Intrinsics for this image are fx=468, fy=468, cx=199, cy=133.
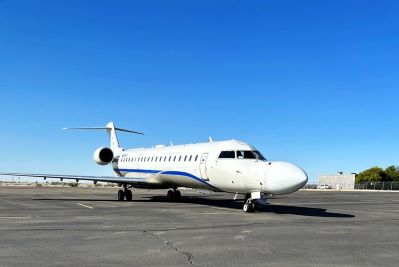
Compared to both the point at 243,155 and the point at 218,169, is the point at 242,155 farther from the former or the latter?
the point at 218,169

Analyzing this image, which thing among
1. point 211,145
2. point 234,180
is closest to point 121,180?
point 211,145

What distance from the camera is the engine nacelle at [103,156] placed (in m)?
32.2

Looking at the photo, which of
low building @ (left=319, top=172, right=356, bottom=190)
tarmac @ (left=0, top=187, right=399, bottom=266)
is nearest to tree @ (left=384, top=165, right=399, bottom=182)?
low building @ (left=319, top=172, right=356, bottom=190)

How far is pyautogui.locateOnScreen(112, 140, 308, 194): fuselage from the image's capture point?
51.5 ft

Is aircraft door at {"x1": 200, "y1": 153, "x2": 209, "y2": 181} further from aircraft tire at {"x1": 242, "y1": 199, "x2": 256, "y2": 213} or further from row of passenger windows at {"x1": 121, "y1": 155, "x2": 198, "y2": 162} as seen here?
aircraft tire at {"x1": 242, "y1": 199, "x2": 256, "y2": 213}

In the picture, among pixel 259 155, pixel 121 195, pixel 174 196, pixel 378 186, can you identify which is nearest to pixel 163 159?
pixel 174 196

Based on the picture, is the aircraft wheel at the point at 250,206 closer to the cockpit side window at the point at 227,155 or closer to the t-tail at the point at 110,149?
the cockpit side window at the point at 227,155

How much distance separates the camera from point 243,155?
62.0 ft

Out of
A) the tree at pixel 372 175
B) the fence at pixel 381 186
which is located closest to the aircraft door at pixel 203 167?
the fence at pixel 381 186

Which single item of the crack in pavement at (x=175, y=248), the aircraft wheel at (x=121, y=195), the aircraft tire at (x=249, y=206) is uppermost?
the aircraft tire at (x=249, y=206)

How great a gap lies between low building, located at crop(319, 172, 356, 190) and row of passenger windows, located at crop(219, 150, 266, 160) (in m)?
72.0

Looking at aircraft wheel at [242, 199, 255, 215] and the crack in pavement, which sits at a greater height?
aircraft wheel at [242, 199, 255, 215]

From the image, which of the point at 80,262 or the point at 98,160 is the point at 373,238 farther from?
the point at 98,160

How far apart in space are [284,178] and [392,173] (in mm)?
117329
